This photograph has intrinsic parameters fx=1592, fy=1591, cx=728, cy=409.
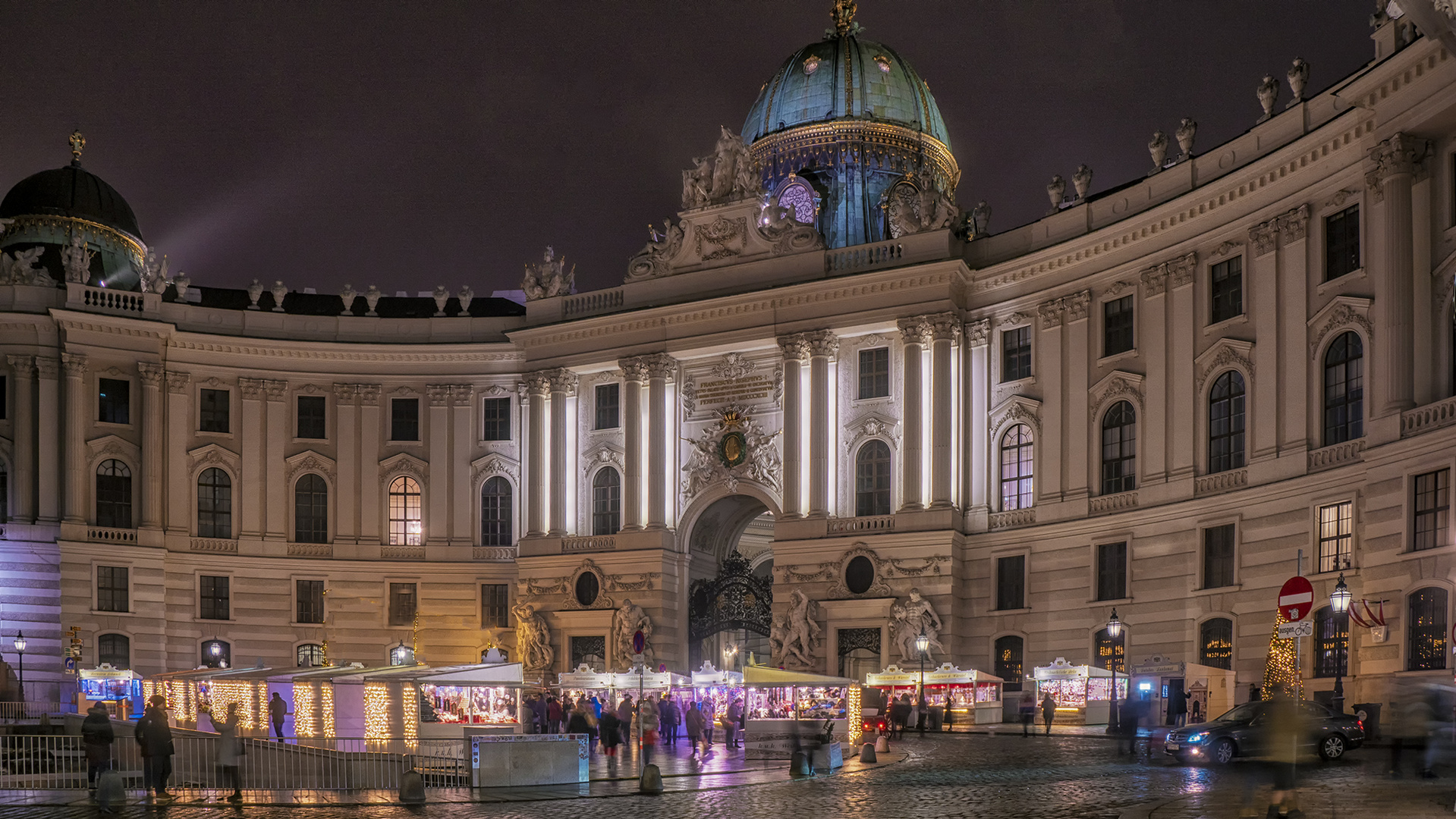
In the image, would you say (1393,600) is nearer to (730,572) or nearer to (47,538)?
(730,572)

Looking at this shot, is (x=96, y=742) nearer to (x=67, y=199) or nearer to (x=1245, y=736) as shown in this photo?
(x=1245, y=736)

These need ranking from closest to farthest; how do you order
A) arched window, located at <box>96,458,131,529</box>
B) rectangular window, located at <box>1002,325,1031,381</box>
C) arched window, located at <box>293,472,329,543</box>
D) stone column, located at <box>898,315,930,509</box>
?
rectangular window, located at <box>1002,325,1031,381</box>, stone column, located at <box>898,315,930,509</box>, arched window, located at <box>96,458,131,529</box>, arched window, located at <box>293,472,329,543</box>

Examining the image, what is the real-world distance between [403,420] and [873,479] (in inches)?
882

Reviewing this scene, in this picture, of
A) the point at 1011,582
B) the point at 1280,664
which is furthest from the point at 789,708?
the point at 1280,664

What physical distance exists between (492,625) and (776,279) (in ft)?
65.8

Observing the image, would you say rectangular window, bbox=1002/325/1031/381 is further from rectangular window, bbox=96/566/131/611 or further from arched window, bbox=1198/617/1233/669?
rectangular window, bbox=96/566/131/611

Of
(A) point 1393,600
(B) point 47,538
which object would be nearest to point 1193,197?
(A) point 1393,600

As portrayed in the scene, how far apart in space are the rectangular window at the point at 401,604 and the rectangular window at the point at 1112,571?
3078 centimetres

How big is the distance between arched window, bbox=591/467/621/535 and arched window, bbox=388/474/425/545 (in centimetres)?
863

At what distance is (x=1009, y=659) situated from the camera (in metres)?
55.5

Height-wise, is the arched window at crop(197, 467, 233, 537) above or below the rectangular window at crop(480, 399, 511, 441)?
below

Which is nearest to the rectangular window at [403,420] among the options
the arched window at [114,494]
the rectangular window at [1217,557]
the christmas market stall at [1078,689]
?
the arched window at [114,494]

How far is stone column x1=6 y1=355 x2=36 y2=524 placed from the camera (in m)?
63.2

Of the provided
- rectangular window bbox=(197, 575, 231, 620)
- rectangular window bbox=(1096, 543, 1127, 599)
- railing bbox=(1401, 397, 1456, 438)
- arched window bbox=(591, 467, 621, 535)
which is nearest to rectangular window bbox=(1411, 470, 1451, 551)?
railing bbox=(1401, 397, 1456, 438)
